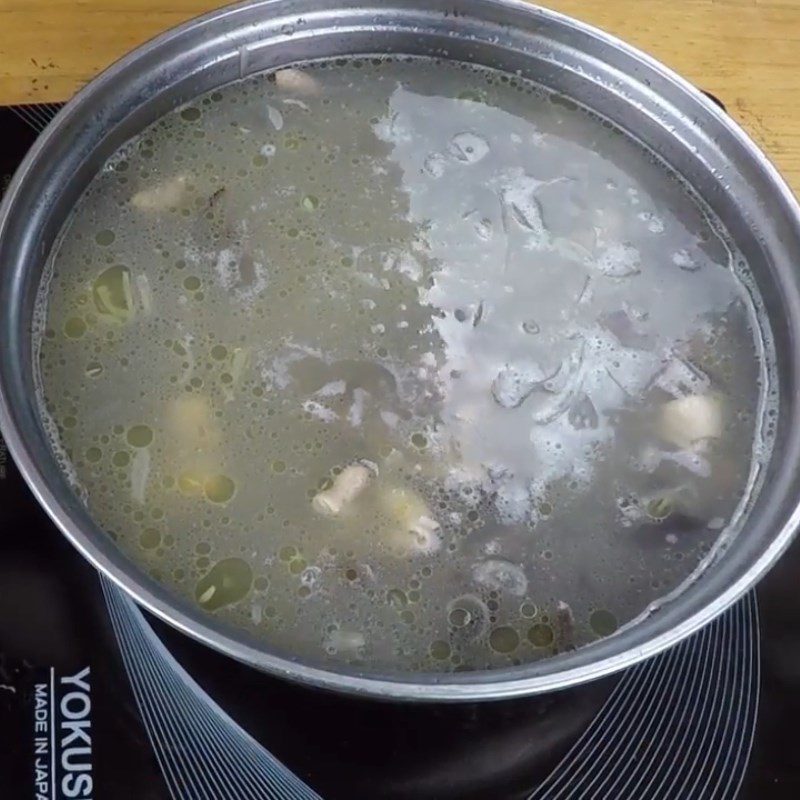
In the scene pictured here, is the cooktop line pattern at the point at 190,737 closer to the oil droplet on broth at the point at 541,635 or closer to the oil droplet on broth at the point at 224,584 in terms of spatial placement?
the oil droplet on broth at the point at 224,584

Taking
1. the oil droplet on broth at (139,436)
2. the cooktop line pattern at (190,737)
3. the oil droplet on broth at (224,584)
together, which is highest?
the oil droplet on broth at (139,436)

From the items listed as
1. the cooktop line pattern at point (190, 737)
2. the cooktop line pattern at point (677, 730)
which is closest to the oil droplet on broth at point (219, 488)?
the cooktop line pattern at point (190, 737)

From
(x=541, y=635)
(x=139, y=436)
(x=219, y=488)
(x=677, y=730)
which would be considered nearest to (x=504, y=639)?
(x=541, y=635)

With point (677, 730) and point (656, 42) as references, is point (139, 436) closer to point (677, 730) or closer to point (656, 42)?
point (677, 730)

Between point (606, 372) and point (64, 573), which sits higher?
point (606, 372)

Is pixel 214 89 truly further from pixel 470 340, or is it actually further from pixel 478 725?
pixel 478 725

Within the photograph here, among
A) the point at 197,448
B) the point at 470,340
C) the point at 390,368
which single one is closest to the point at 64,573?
the point at 197,448

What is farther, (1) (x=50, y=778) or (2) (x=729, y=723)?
(2) (x=729, y=723)
